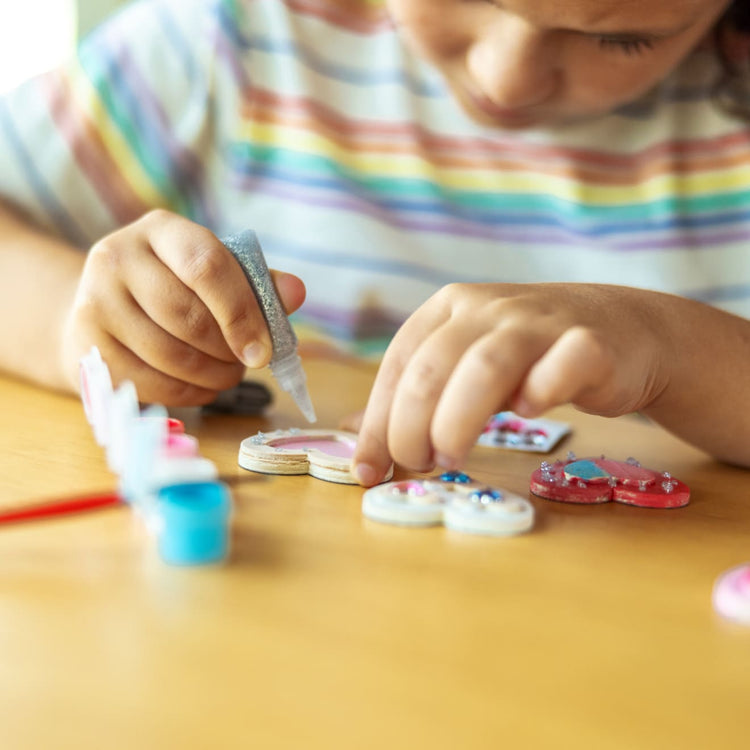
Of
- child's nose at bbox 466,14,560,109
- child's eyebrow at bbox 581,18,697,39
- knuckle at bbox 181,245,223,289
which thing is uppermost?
child's eyebrow at bbox 581,18,697,39

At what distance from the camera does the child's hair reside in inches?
40.9

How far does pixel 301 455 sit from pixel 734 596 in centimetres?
27

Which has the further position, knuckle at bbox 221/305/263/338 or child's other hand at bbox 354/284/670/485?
knuckle at bbox 221/305/263/338

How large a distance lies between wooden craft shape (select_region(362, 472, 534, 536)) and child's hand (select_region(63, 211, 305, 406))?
15cm

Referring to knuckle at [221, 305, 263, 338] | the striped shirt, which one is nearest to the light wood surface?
knuckle at [221, 305, 263, 338]

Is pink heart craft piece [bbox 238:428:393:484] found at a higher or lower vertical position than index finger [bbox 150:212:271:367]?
lower

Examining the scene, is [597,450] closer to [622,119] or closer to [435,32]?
[435,32]

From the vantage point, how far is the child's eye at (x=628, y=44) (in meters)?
0.74

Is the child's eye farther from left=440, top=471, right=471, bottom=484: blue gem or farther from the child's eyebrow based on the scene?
left=440, top=471, right=471, bottom=484: blue gem

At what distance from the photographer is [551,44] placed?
73 cm

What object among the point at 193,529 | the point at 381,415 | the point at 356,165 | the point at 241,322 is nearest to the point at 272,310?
the point at 241,322

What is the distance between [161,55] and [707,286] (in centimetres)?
69

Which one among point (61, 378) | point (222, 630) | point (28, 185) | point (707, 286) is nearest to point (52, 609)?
point (222, 630)

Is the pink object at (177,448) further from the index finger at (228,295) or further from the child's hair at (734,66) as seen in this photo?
the child's hair at (734,66)
